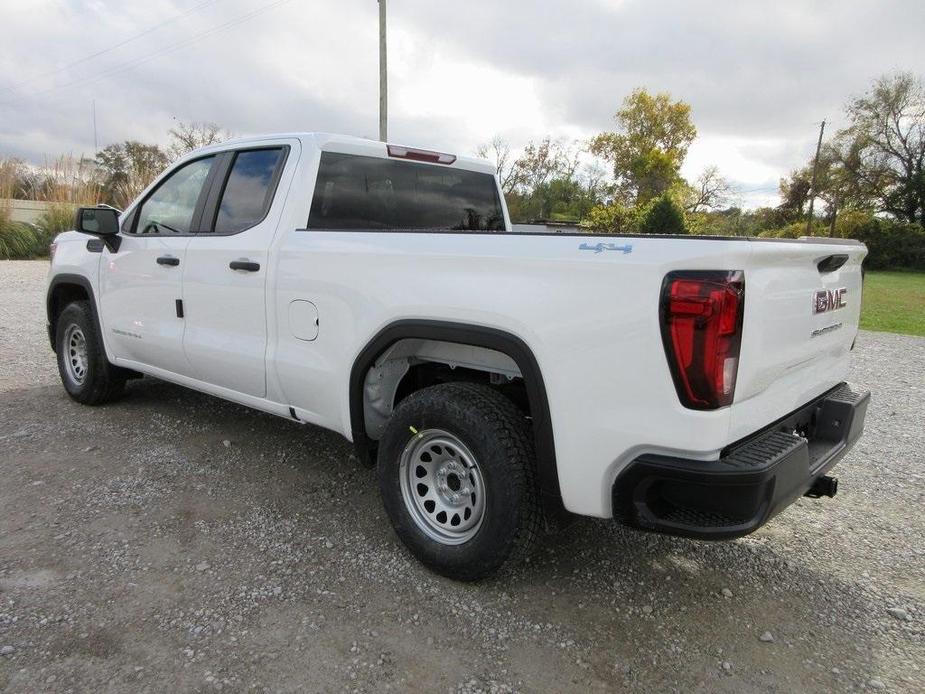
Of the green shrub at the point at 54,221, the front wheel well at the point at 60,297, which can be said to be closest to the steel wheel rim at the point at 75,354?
the front wheel well at the point at 60,297

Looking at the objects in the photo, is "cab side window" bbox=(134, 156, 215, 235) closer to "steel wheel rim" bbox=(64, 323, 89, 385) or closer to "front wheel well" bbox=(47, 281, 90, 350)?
"front wheel well" bbox=(47, 281, 90, 350)

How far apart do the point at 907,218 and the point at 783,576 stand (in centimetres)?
4808

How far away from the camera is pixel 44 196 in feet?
50.6

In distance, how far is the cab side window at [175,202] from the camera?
159 inches

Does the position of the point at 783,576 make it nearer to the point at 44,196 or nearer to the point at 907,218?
the point at 44,196

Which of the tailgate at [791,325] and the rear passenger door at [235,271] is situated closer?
the tailgate at [791,325]

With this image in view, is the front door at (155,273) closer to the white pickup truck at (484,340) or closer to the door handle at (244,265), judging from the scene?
the white pickup truck at (484,340)

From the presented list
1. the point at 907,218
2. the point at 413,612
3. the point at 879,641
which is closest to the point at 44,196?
the point at 413,612

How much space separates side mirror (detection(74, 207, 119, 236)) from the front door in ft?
0.39

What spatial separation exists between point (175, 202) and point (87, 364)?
1.67 metres

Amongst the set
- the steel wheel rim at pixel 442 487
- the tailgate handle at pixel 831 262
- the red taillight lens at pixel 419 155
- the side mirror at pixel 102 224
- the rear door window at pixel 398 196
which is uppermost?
the red taillight lens at pixel 419 155

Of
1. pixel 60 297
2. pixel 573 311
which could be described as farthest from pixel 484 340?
pixel 60 297

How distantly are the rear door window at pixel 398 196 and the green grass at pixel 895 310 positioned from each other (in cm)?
987

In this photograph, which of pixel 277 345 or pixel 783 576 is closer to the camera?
pixel 783 576
